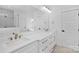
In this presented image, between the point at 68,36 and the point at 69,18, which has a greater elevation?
→ the point at 69,18

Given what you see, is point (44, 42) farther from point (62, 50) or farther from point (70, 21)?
point (70, 21)

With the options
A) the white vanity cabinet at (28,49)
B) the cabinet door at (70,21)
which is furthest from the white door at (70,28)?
the white vanity cabinet at (28,49)

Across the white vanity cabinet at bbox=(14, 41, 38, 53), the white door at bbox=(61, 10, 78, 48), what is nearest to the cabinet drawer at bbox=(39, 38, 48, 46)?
the white vanity cabinet at bbox=(14, 41, 38, 53)

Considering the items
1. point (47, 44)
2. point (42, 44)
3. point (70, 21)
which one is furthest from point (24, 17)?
point (70, 21)

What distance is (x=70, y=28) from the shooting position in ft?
6.46

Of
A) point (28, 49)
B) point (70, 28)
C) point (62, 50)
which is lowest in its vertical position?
point (62, 50)

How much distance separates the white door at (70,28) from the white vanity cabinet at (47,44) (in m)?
0.21

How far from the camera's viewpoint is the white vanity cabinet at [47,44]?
194 cm

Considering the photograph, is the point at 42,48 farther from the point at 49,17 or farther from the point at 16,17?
the point at 16,17

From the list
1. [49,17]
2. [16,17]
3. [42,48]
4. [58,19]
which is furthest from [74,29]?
[16,17]

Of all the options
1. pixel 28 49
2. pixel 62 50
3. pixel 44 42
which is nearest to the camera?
pixel 28 49

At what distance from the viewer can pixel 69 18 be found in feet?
6.30

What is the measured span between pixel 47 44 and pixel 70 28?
1.73 feet

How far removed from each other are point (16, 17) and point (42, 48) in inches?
27.2
